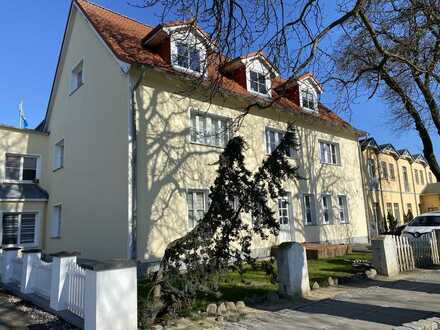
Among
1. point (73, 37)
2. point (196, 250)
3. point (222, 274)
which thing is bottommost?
point (222, 274)

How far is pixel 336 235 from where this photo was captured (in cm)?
1942

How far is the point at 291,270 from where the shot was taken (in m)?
8.13

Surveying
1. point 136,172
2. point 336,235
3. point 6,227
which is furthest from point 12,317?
point 336,235

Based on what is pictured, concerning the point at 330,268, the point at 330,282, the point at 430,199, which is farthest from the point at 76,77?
the point at 430,199

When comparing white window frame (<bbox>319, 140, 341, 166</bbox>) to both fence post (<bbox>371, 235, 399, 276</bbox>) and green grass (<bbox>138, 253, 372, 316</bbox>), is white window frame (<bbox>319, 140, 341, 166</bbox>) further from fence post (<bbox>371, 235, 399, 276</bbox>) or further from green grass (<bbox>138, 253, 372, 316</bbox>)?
fence post (<bbox>371, 235, 399, 276</bbox>)

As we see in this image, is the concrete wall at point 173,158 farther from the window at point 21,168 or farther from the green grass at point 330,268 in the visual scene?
the window at point 21,168

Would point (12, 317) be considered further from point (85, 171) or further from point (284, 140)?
point (85, 171)

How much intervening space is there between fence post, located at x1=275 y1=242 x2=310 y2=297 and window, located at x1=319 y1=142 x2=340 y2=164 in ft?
41.3

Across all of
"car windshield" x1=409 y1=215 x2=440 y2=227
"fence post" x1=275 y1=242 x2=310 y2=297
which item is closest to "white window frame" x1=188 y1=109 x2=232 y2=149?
"fence post" x1=275 y1=242 x2=310 y2=297

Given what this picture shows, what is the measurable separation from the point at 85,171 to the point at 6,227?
17.3 feet

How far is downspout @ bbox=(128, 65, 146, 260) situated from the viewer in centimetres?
1127

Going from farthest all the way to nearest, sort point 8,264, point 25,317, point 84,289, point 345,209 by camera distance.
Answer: point 345,209 → point 8,264 → point 25,317 → point 84,289

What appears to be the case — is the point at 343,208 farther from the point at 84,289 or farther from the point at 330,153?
the point at 84,289

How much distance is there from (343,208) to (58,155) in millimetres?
15983
